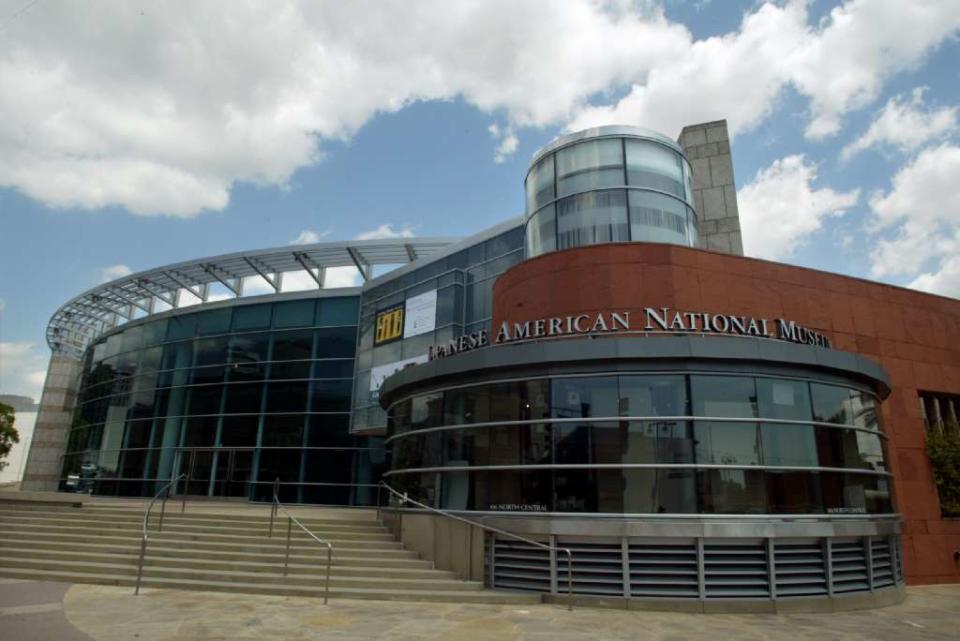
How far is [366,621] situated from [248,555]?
495 centimetres

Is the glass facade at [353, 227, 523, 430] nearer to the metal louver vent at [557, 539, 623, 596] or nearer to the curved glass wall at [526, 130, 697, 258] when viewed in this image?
the curved glass wall at [526, 130, 697, 258]

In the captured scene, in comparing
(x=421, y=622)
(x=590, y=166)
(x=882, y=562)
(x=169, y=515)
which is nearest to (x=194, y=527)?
(x=169, y=515)

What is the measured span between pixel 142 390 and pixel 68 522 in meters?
21.1

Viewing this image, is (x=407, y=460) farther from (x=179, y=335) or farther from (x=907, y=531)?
(x=179, y=335)

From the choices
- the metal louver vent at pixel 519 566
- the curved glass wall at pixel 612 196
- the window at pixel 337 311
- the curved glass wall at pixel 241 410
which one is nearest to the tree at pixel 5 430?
the curved glass wall at pixel 241 410

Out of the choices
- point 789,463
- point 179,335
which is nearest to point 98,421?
point 179,335

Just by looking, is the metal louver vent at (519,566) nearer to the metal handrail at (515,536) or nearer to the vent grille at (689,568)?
the vent grille at (689,568)

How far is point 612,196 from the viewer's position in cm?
1806

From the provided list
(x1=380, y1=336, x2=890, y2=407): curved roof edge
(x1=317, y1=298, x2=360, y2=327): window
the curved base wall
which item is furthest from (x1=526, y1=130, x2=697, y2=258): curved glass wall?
(x1=317, y1=298, x2=360, y2=327): window

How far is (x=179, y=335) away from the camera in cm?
3475

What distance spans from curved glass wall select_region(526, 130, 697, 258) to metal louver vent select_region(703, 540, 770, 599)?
8972mm

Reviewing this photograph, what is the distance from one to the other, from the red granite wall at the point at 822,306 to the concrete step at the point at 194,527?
20.9 ft

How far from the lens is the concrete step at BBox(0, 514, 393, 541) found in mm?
14953

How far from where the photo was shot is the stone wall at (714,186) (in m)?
20.6
